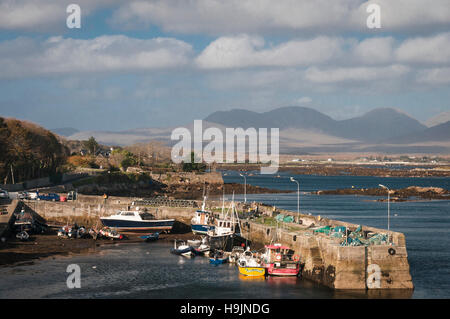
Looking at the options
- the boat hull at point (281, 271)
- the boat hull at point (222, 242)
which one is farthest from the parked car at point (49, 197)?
the boat hull at point (281, 271)

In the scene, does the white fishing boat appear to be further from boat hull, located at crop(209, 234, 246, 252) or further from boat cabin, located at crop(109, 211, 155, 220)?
boat cabin, located at crop(109, 211, 155, 220)

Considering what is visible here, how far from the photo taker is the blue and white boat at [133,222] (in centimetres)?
6669

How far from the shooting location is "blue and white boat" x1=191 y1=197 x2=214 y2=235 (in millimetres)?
63097

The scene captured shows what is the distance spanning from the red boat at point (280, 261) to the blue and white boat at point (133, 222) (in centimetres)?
2153

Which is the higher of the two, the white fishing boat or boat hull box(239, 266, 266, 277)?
the white fishing boat

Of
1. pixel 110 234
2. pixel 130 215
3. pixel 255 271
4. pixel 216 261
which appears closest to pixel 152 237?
pixel 110 234

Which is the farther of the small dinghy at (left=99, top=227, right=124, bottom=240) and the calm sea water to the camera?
the small dinghy at (left=99, top=227, right=124, bottom=240)

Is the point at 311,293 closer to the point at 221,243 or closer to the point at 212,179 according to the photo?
the point at 221,243

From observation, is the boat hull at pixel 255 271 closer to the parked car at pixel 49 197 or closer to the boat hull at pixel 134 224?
the boat hull at pixel 134 224

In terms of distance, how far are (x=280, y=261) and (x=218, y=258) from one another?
7.80 meters

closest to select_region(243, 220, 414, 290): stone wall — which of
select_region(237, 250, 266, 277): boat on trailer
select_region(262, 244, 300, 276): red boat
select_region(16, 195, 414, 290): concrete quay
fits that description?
select_region(16, 195, 414, 290): concrete quay

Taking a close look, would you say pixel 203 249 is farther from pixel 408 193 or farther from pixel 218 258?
pixel 408 193

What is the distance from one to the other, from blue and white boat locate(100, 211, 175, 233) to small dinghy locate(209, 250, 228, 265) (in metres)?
14.0

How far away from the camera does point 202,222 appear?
64.8m
